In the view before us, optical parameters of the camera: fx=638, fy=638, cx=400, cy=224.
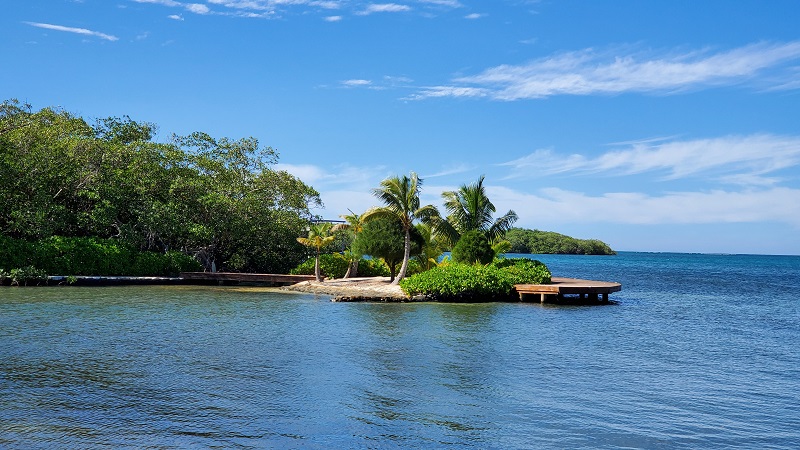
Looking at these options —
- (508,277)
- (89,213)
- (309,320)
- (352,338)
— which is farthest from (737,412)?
(89,213)

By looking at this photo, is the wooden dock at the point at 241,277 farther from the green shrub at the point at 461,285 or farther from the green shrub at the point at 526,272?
the green shrub at the point at 526,272

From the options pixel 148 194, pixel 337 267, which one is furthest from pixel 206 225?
pixel 337 267

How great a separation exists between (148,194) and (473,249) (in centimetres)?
2245

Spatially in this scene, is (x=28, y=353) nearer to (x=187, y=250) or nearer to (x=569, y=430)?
(x=569, y=430)

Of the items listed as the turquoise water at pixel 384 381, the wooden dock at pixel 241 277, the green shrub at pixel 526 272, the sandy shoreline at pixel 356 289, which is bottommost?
the turquoise water at pixel 384 381

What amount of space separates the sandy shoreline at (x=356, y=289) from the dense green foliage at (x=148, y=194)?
327 inches

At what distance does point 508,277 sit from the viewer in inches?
1256

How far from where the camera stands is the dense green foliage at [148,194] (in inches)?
1534

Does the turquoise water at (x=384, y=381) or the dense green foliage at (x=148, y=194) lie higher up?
the dense green foliage at (x=148, y=194)

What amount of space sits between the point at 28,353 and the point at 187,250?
31131 mm

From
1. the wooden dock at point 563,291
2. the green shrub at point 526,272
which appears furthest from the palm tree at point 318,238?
the wooden dock at point 563,291

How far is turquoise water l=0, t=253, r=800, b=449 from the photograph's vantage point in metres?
9.52

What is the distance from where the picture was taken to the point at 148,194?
42750 millimetres

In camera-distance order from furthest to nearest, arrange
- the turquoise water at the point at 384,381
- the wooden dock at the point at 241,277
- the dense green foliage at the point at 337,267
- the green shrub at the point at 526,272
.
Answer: the dense green foliage at the point at 337,267
the wooden dock at the point at 241,277
the green shrub at the point at 526,272
the turquoise water at the point at 384,381
